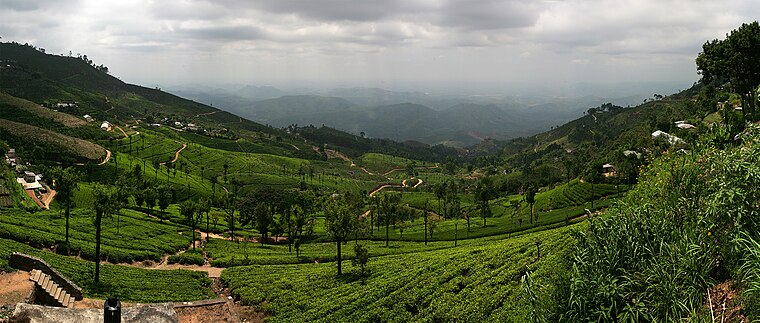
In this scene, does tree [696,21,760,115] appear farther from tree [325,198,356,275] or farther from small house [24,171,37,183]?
small house [24,171,37,183]

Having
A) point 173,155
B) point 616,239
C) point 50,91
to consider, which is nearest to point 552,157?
point 173,155

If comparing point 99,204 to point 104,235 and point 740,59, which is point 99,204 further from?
point 740,59

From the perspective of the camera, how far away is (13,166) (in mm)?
83688

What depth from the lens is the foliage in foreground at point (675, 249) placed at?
10.1 m

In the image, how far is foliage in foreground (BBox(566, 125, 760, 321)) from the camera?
1014 centimetres

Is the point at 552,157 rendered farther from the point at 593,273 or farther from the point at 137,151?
the point at 593,273

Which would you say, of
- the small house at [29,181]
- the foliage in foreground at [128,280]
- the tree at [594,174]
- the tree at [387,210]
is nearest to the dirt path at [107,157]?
the small house at [29,181]

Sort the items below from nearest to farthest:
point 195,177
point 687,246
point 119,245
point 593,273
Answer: point 687,246
point 593,273
point 119,245
point 195,177

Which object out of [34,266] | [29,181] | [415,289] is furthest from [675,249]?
[29,181]

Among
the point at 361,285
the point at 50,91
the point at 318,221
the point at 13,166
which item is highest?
the point at 50,91

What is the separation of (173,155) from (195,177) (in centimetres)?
2274

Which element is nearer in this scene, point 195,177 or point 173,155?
point 195,177

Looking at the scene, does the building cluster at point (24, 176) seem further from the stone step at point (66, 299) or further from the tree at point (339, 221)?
the tree at point (339, 221)

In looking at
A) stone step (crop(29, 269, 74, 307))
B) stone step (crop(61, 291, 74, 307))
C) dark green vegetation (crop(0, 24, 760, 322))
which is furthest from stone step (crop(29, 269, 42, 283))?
dark green vegetation (crop(0, 24, 760, 322))
